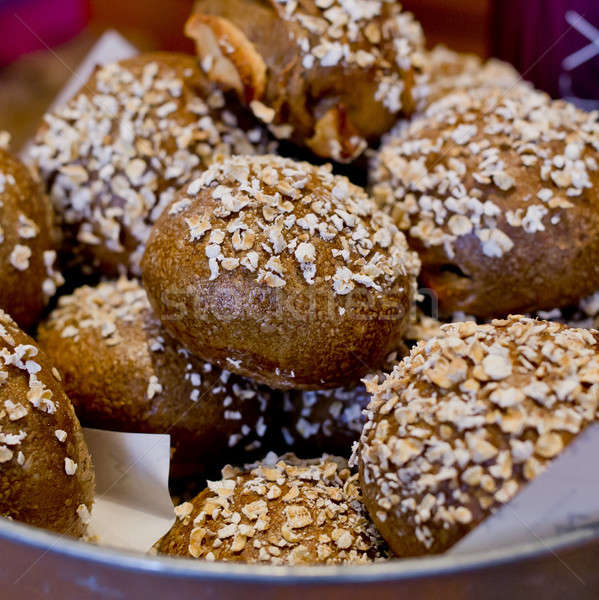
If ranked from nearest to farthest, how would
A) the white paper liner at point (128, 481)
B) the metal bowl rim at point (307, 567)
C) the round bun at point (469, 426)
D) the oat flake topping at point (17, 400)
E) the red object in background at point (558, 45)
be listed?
the metal bowl rim at point (307, 567) < the round bun at point (469, 426) < the oat flake topping at point (17, 400) < the white paper liner at point (128, 481) < the red object in background at point (558, 45)

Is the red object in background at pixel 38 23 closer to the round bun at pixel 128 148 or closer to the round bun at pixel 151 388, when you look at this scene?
the round bun at pixel 128 148

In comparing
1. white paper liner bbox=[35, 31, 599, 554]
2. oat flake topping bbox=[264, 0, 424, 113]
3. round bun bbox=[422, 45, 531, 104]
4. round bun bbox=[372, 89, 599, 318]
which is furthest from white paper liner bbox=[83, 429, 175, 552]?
round bun bbox=[422, 45, 531, 104]

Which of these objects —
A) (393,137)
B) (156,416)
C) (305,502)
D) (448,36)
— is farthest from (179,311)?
(448,36)

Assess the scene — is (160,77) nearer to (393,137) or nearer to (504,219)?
(393,137)

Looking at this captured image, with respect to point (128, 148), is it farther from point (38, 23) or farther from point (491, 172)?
point (38, 23)

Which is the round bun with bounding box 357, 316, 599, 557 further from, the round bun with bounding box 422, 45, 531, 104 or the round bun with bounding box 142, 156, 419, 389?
the round bun with bounding box 422, 45, 531, 104

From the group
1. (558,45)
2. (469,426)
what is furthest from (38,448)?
(558,45)

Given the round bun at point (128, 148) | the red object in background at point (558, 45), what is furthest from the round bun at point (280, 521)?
the red object in background at point (558, 45)
